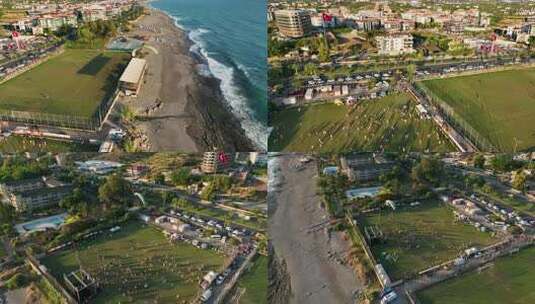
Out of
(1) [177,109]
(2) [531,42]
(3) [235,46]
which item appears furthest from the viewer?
(3) [235,46]

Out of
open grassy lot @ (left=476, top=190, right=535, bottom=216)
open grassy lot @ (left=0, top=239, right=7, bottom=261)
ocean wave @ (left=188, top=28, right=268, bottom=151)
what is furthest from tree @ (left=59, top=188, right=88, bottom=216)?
open grassy lot @ (left=476, top=190, right=535, bottom=216)

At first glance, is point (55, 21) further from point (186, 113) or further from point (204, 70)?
point (186, 113)

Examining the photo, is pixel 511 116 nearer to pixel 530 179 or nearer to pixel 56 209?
pixel 530 179

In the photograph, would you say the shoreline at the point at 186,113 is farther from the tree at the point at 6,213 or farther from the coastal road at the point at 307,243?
the tree at the point at 6,213

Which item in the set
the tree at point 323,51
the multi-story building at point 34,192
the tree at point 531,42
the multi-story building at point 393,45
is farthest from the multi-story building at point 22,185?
the tree at point 531,42

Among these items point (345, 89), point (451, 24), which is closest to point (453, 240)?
point (345, 89)

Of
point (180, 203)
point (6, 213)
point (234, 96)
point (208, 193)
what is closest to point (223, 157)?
point (208, 193)
